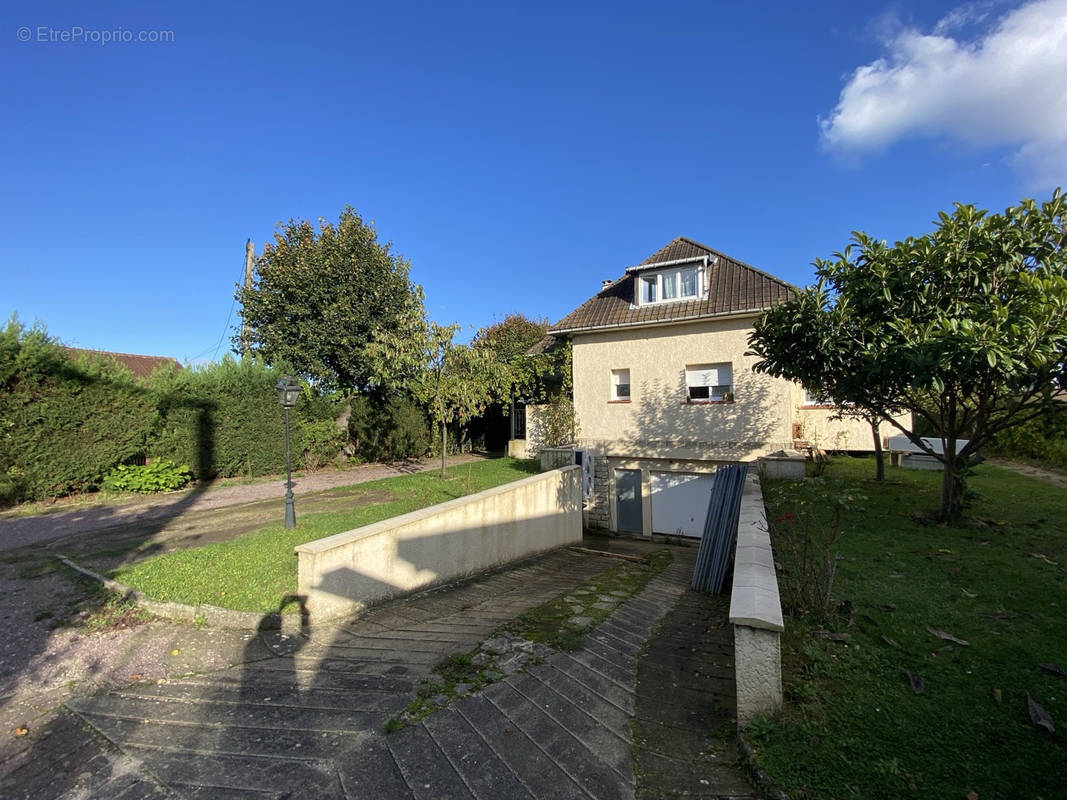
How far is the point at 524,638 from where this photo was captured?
4.18m

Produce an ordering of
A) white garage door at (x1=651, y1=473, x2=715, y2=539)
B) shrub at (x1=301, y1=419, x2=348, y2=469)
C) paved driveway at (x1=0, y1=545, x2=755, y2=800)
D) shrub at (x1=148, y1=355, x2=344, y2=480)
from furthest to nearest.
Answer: shrub at (x1=301, y1=419, x2=348, y2=469) → white garage door at (x1=651, y1=473, x2=715, y2=539) → shrub at (x1=148, y1=355, x2=344, y2=480) → paved driveway at (x1=0, y1=545, x2=755, y2=800)

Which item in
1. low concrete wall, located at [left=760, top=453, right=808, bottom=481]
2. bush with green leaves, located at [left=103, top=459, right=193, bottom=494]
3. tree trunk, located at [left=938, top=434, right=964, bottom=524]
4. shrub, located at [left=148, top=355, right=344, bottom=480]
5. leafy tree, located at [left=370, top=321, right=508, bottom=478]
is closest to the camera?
tree trunk, located at [left=938, top=434, right=964, bottom=524]

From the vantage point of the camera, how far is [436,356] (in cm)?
1159

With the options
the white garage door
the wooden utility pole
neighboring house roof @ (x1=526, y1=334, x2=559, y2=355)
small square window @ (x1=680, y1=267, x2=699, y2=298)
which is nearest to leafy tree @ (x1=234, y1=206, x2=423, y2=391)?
the wooden utility pole

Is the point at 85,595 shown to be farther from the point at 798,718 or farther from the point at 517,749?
the point at 798,718

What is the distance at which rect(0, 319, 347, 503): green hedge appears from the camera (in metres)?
9.22

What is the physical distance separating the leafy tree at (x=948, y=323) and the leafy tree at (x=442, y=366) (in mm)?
6767

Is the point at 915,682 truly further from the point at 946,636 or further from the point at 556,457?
the point at 556,457

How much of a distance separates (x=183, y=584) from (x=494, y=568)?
12.5ft

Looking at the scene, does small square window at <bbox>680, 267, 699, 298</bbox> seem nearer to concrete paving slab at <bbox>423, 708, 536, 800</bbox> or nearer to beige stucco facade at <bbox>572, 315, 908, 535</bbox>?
beige stucco facade at <bbox>572, 315, 908, 535</bbox>

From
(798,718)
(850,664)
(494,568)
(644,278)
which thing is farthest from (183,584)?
(644,278)

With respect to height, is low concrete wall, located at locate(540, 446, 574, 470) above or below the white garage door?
above

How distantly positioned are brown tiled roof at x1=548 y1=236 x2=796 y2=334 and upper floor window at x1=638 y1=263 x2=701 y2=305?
29cm

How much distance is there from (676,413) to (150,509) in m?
12.0
